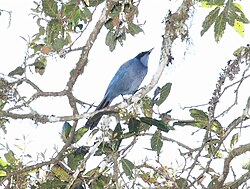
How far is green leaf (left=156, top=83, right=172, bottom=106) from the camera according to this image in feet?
11.8

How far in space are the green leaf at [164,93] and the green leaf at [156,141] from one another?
0.62ft

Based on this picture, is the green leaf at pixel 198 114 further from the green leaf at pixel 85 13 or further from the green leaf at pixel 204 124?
the green leaf at pixel 85 13

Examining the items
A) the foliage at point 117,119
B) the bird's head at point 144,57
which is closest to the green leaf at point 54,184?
the foliage at point 117,119

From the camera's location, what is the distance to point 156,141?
11.8 ft

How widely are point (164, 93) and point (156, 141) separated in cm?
30

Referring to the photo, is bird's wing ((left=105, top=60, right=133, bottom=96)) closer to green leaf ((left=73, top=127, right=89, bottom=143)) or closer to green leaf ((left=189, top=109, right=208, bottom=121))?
green leaf ((left=73, top=127, right=89, bottom=143))

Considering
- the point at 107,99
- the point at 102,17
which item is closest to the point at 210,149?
the point at 102,17

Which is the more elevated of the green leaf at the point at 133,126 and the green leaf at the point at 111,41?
the green leaf at the point at 111,41

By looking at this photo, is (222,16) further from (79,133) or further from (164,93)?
(79,133)

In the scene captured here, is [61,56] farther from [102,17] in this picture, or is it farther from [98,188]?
[98,188]

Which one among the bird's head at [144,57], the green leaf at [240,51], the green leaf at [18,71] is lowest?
the green leaf at [240,51]

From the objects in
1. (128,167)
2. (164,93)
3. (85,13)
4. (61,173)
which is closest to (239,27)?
(164,93)

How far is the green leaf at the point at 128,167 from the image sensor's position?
11.4 ft

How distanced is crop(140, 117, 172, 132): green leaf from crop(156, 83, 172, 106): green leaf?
0.18 metres
